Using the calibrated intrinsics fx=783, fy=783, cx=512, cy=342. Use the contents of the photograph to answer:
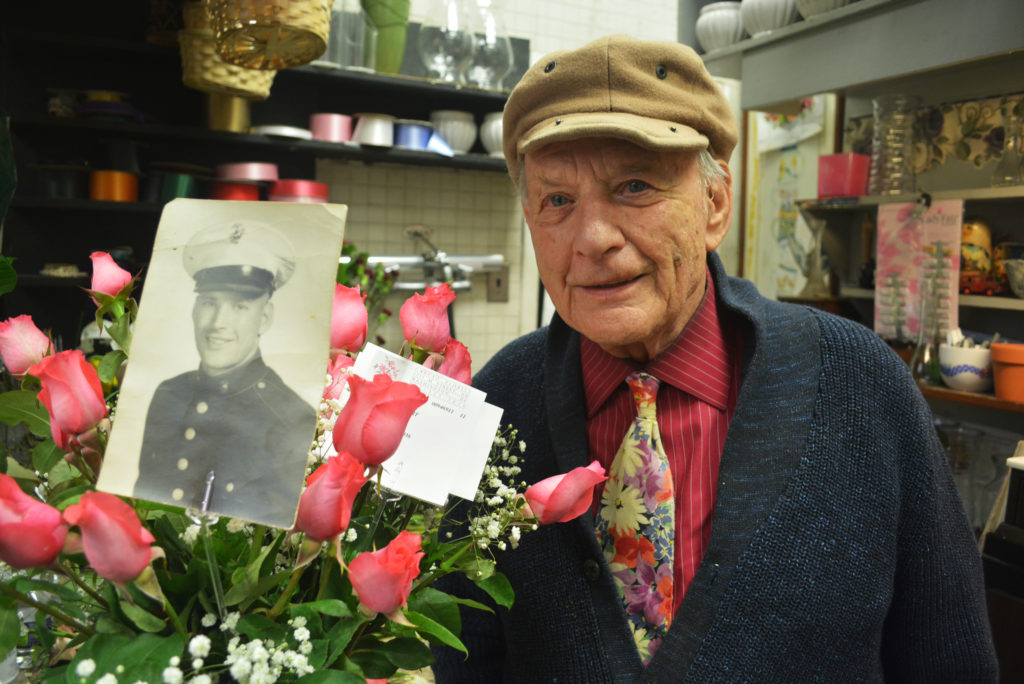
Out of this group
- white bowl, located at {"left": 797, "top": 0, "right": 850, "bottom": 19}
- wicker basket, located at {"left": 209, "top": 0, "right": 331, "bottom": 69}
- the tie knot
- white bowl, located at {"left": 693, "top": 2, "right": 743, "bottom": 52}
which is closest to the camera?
the tie knot

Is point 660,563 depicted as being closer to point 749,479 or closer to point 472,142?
point 749,479

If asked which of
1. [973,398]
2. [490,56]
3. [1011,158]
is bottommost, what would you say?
[973,398]

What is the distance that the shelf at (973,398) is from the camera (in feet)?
7.04

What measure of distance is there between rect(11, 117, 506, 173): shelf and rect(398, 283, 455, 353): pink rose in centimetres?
212

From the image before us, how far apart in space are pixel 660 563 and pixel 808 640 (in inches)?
7.0

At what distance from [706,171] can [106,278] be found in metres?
0.71

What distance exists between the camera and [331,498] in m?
0.43

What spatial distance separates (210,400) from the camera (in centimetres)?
49

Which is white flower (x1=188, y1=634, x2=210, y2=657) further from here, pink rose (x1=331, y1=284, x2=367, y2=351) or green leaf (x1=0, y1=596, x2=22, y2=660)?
pink rose (x1=331, y1=284, x2=367, y2=351)

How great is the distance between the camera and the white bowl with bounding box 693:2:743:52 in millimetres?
2912

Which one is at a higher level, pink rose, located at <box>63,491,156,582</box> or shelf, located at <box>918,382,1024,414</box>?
pink rose, located at <box>63,491,156,582</box>

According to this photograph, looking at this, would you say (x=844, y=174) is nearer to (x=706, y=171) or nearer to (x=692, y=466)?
(x=706, y=171)

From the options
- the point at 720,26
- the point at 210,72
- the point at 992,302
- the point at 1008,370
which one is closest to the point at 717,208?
the point at 1008,370

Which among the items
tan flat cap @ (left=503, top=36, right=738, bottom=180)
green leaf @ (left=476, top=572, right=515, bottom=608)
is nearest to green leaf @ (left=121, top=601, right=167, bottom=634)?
green leaf @ (left=476, top=572, right=515, bottom=608)
